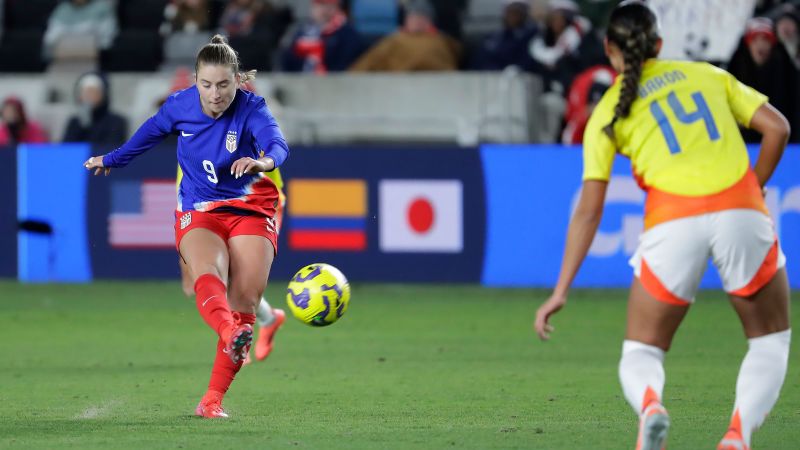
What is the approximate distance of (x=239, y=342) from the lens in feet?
23.1

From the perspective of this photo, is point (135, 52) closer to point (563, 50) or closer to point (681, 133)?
point (563, 50)

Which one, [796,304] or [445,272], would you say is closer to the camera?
[796,304]

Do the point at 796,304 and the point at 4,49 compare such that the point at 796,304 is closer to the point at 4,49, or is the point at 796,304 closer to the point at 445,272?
the point at 445,272

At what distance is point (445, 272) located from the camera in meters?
15.3

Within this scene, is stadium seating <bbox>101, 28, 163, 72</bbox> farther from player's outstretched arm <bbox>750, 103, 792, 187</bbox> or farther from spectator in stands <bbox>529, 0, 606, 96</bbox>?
player's outstretched arm <bbox>750, 103, 792, 187</bbox>

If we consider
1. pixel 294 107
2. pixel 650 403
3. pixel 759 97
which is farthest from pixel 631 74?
pixel 294 107

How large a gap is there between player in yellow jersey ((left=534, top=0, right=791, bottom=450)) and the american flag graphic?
10.4 m

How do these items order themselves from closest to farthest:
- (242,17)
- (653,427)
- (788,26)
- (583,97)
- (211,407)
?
1. (653,427)
2. (211,407)
3. (788,26)
4. (583,97)
5. (242,17)

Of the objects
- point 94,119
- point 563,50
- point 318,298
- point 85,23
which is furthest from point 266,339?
point 85,23

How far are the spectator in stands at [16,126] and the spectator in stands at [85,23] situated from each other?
2277mm

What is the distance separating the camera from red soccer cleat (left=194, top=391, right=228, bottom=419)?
7.59 m

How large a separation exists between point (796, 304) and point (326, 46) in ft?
23.0

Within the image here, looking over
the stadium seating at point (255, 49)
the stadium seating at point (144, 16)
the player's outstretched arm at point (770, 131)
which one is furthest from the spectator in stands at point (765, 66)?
the player's outstretched arm at point (770, 131)

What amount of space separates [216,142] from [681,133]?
286 centimetres
